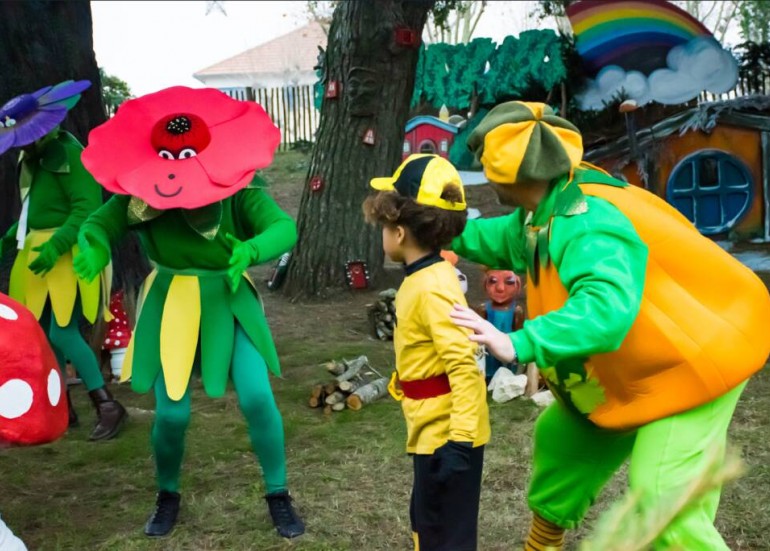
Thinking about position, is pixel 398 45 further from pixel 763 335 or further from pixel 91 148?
pixel 763 335

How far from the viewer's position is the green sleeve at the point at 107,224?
10.1 ft

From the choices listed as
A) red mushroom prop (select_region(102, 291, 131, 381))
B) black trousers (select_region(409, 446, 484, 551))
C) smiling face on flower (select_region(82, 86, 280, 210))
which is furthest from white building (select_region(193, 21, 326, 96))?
black trousers (select_region(409, 446, 484, 551))

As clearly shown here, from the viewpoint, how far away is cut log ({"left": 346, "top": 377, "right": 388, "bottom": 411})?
195 inches

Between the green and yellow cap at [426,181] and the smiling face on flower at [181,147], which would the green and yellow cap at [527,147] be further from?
the smiling face on flower at [181,147]

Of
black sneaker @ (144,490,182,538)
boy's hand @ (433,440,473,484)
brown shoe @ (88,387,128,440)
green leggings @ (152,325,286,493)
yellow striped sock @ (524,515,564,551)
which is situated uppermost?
boy's hand @ (433,440,473,484)

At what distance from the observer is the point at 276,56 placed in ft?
130

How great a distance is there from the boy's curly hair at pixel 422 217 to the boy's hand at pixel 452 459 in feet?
1.85

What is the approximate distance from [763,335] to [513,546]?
1.37 metres

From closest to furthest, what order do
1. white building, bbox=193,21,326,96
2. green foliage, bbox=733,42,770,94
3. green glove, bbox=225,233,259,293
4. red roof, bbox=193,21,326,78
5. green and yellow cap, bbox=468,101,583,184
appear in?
green and yellow cap, bbox=468,101,583,184 → green glove, bbox=225,233,259,293 → green foliage, bbox=733,42,770,94 → white building, bbox=193,21,326,96 → red roof, bbox=193,21,326,78

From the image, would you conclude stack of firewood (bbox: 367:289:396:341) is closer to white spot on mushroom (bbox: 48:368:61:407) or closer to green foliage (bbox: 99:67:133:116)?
white spot on mushroom (bbox: 48:368:61:407)

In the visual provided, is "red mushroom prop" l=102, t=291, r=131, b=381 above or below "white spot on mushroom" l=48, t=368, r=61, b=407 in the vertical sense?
below

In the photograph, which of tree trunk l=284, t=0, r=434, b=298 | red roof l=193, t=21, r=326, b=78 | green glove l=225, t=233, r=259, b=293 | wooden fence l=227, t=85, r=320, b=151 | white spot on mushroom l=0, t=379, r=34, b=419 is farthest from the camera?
red roof l=193, t=21, r=326, b=78

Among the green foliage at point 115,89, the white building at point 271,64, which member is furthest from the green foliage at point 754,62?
the white building at point 271,64

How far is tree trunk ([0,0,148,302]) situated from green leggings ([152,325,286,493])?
2584mm
